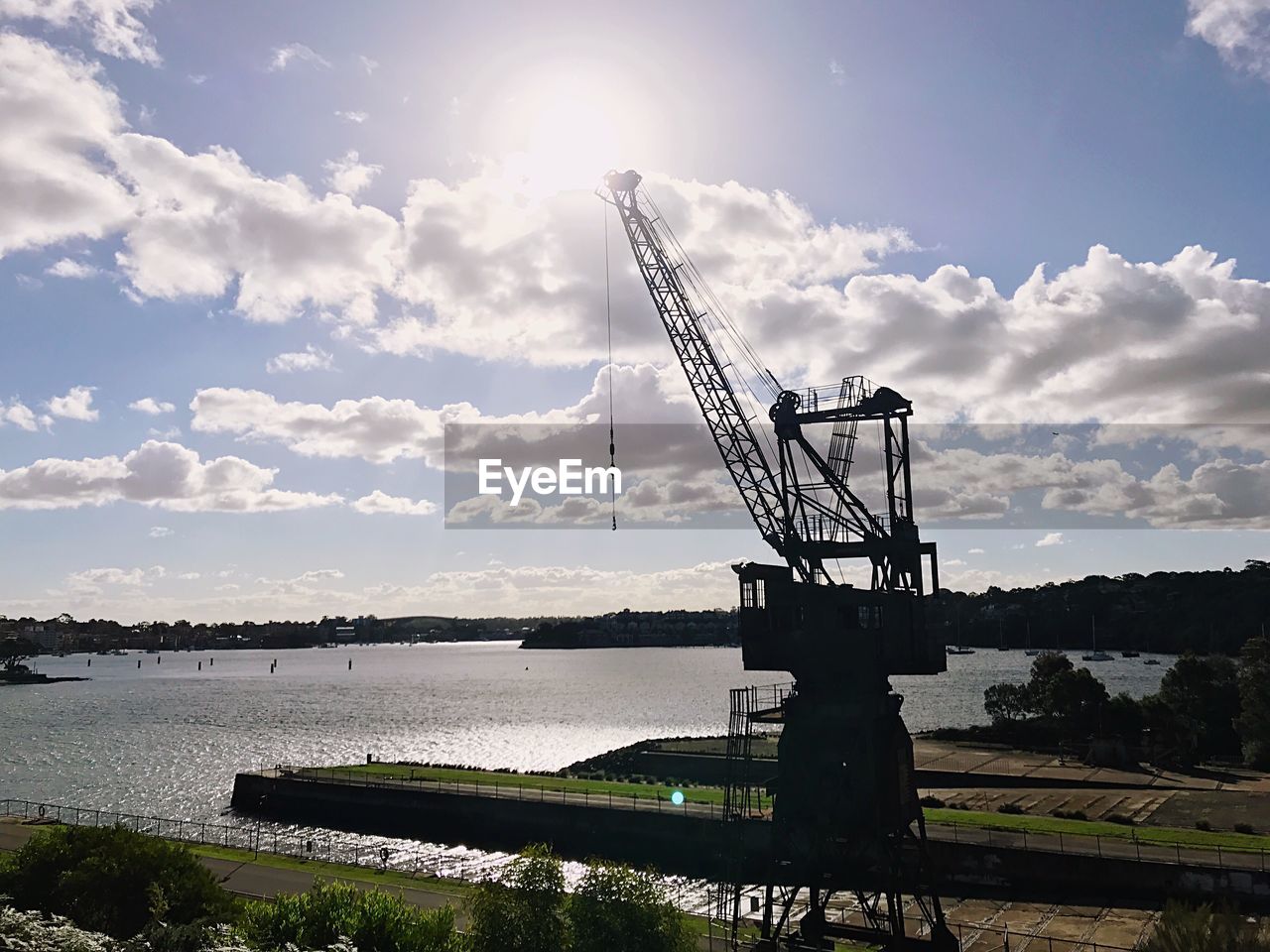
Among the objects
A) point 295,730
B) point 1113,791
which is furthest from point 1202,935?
point 295,730

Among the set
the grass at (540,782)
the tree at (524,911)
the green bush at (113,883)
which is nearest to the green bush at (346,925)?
the tree at (524,911)

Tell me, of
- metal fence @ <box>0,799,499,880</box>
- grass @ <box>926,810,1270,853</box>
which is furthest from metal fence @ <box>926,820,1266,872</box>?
metal fence @ <box>0,799,499,880</box>

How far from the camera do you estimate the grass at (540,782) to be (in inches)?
2188

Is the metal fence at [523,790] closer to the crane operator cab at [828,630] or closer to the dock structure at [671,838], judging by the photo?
the dock structure at [671,838]

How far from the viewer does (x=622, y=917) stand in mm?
21859

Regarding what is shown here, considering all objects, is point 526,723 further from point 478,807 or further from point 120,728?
point 478,807

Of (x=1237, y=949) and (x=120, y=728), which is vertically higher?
(x=1237, y=949)

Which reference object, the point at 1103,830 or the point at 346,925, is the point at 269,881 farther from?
A: the point at 1103,830

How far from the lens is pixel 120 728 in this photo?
124 m

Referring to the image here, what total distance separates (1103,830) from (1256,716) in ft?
101

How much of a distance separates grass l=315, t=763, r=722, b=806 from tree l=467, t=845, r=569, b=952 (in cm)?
2972

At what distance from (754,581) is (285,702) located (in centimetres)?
16836

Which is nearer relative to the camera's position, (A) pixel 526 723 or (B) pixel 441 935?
(B) pixel 441 935

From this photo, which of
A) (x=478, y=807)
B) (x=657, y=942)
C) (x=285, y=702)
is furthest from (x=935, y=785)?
(x=285, y=702)
